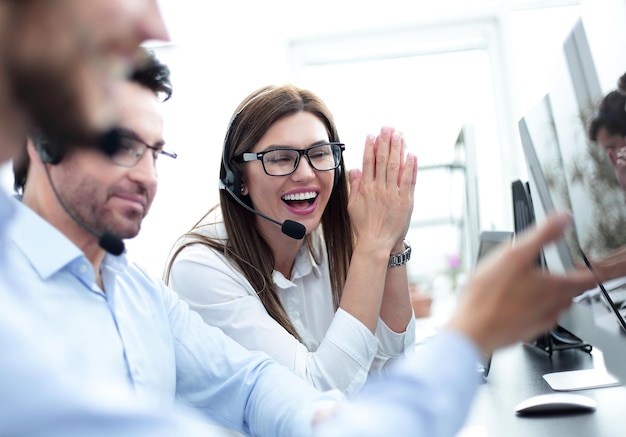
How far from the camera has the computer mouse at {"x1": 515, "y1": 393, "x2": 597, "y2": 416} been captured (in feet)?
3.72

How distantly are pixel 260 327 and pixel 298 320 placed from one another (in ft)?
0.71

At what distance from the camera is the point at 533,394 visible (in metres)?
1.33

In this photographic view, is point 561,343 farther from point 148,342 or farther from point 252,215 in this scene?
point 148,342

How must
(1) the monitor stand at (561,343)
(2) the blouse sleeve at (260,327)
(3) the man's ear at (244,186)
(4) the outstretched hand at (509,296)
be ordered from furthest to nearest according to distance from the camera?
(1) the monitor stand at (561,343) → (3) the man's ear at (244,186) → (2) the blouse sleeve at (260,327) → (4) the outstretched hand at (509,296)

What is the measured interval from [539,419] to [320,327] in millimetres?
568

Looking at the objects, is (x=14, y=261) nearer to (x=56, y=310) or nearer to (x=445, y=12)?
(x=56, y=310)

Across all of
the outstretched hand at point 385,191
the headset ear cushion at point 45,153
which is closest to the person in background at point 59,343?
the headset ear cushion at point 45,153

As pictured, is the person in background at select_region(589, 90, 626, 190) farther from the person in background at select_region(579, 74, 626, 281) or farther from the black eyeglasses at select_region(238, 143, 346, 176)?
the black eyeglasses at select_region(238, 143, 346, 176)

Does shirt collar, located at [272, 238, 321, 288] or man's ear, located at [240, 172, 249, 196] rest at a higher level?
man's ear, located at [240, 172, 249, 196]

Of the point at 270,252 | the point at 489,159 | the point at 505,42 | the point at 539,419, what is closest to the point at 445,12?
the point at 505,42

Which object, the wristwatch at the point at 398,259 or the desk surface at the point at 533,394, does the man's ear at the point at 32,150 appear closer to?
the desk surface at the point at 533,394

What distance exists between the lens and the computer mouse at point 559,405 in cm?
113

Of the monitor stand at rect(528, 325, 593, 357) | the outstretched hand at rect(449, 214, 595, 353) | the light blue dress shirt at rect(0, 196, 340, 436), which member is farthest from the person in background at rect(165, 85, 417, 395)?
the outstretched hand at rect(449, 214, 595, 353)

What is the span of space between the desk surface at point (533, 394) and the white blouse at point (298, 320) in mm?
227
